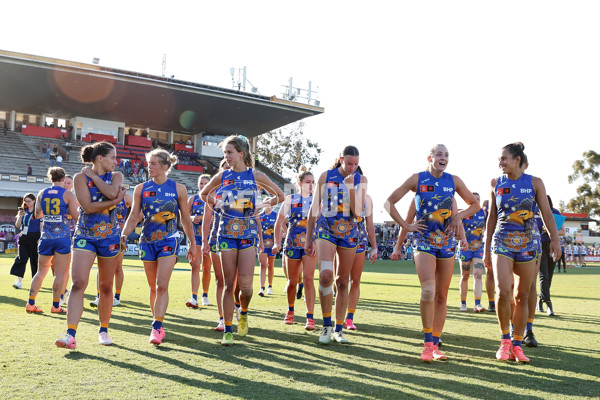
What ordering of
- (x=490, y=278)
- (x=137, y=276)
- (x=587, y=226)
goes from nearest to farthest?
(x=490, y=278)
(x=137, y=276)
(x=587, y=226)

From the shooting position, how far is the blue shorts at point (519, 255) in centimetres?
604

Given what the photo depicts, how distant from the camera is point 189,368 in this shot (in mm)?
5281

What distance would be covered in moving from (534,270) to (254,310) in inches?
206

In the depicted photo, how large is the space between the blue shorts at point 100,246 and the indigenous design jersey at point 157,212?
0.34 meters

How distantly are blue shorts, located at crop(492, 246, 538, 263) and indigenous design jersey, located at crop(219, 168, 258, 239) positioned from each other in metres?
2.63

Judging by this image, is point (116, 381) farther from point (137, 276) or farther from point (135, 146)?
point (135, 146)

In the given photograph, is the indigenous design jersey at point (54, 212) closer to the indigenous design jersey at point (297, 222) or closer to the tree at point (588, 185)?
the indigenous design jersey at point (297, 222)

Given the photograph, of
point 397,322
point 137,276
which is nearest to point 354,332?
point 397,322

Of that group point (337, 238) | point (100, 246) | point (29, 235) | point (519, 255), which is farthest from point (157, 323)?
point (29, 235)

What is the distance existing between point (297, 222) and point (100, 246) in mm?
3205

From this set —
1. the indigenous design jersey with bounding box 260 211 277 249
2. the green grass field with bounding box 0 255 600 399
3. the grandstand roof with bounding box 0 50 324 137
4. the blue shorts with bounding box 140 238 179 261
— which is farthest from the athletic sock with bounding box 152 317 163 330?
the grandstand roof with bounding box 0 50 324 137

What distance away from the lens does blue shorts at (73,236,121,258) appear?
6.19 metres

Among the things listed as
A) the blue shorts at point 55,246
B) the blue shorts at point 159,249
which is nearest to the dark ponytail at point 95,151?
the blue shorts at point 159,249

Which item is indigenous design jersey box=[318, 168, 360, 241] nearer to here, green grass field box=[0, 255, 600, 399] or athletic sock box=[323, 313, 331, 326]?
athletic sock box=[323, 313, 331, 326]
